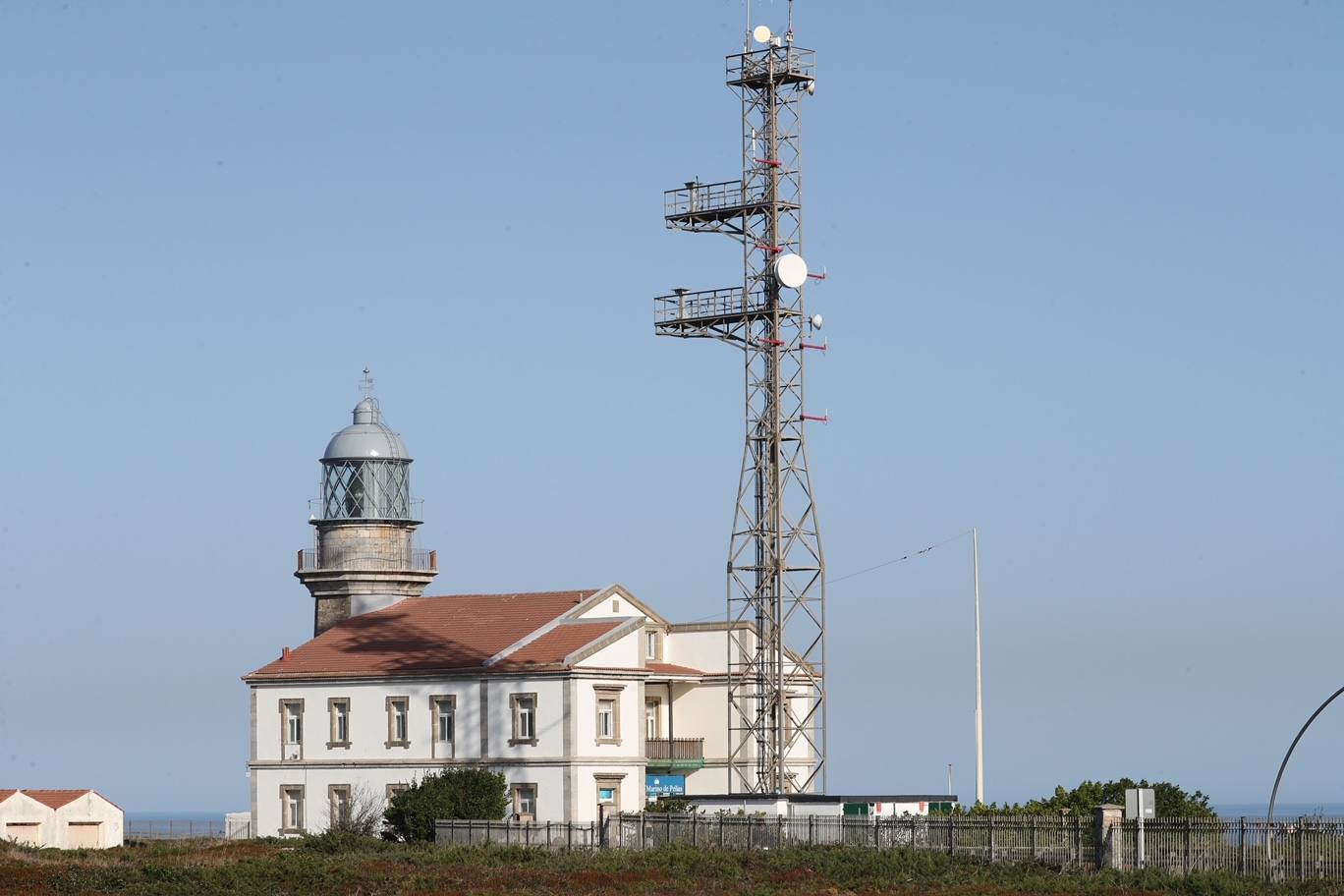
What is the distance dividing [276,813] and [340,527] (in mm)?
10734

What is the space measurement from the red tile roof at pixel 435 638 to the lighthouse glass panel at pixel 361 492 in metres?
3.93

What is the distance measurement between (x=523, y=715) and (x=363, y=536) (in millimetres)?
12919

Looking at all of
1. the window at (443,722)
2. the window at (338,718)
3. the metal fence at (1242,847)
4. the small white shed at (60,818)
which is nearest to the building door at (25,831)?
the small white shed at (60,818)

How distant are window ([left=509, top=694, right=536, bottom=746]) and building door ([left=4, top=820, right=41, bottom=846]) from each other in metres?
16.6

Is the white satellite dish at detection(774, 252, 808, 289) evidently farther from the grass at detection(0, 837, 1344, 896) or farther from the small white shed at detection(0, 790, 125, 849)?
the small white shed at detection(0, 790, 125, 849)

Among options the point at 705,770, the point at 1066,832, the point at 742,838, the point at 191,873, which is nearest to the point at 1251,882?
the point at 1066,832

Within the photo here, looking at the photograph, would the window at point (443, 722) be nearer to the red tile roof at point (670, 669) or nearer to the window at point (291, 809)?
the window at point (291, 809)

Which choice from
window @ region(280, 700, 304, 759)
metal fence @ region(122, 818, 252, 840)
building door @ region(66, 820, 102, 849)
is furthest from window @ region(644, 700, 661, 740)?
building door @ region(66, 820, 102, 849)

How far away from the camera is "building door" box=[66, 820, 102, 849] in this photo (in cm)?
7006

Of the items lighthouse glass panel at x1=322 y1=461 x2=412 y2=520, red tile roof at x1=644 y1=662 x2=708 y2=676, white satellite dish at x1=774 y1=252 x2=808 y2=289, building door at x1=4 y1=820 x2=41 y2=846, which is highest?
white satellite dish at x1=774 y1=252 x2=808 y2=289

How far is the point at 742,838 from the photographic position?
54.9m

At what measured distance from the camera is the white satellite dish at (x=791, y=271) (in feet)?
211

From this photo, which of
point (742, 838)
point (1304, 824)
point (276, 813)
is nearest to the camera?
point (1304, 824)

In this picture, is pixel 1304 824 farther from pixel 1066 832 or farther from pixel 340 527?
pixel 340 527
